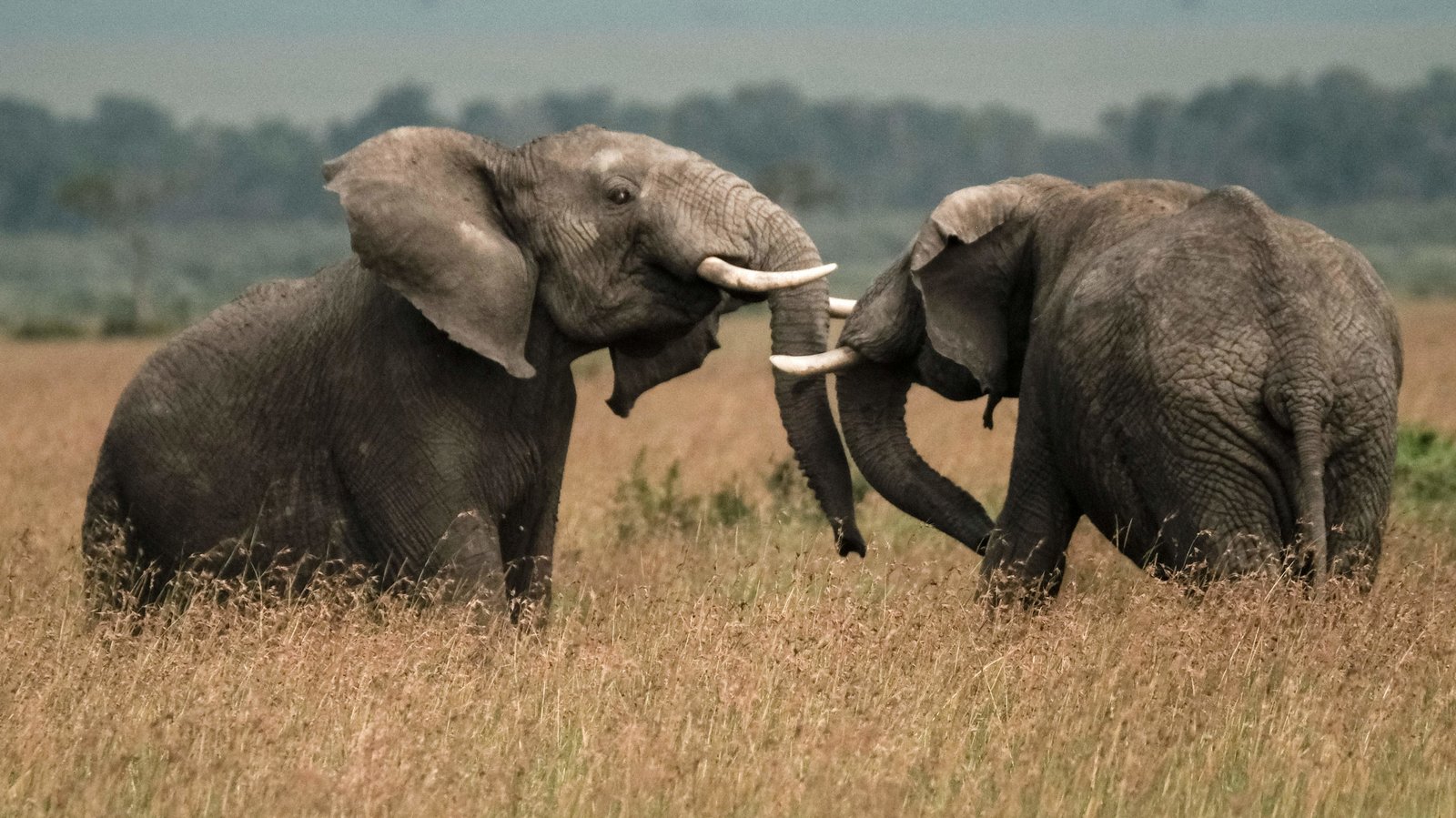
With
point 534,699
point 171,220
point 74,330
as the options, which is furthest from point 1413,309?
point 171,220

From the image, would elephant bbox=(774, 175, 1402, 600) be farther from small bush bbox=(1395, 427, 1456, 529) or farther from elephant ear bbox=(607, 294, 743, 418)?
small bush bbox=(1395, 427, 1456, 529)

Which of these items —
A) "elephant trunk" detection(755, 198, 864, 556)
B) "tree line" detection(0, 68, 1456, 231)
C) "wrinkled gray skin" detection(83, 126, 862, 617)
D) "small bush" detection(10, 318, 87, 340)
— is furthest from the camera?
"tree line" detection(0, 68, 1456, 231)

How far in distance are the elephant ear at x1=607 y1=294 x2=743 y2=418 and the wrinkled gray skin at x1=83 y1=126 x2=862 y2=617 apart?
0.01 metres

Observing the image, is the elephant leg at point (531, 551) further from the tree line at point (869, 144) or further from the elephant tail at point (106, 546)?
the tree line at point (869, 144)

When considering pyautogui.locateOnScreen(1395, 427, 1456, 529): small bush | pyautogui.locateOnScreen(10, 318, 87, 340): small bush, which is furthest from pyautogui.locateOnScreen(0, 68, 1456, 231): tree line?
pyautogui.locateOnScreen(1395, 427, 1456, 529): small bush

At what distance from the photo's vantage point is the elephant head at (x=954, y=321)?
328 inches

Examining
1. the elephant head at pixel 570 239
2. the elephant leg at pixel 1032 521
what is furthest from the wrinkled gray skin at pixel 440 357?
the elephant leg at pixel 1032 521

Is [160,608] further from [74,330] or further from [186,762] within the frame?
[74,330]

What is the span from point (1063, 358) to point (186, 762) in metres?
3.36

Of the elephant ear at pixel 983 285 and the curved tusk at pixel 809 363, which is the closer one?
the curved tusk at pixel 809 363

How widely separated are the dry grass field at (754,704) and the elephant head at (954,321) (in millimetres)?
432

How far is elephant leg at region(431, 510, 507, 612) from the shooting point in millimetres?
7344

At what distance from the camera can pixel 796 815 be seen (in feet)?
17.7

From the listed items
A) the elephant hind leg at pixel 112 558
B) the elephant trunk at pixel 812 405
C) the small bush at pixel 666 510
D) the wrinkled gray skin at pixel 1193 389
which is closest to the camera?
the wrinkled gray skin at pixel 1193 389
